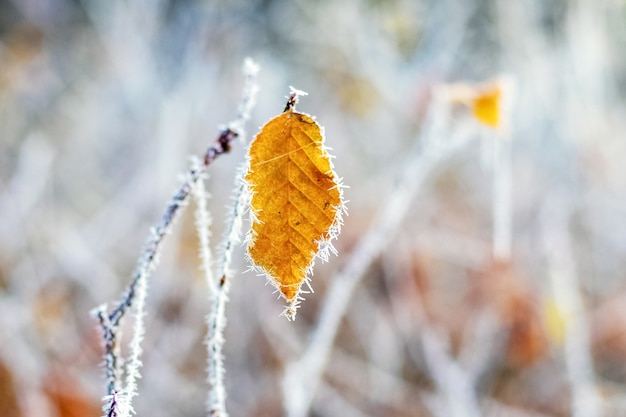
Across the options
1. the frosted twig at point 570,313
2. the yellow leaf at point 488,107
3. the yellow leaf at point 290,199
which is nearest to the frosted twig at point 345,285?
the yellow leaf at point 488,107

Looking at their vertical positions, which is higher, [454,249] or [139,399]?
[454,249]

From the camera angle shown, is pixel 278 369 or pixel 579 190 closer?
pixel 278 369

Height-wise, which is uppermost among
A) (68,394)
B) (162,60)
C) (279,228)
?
(162,60)

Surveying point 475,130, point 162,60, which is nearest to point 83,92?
point 162,60

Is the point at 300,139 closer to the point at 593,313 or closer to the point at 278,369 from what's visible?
the point at 278,369

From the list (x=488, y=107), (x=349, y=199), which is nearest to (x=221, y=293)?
(x=488, y=107)

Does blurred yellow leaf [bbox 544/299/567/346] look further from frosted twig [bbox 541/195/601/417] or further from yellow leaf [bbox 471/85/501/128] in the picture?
yellow leaf [bbox 471/85/501/128]
